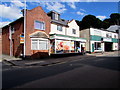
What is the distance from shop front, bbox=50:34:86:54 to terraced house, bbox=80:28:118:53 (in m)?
4.83

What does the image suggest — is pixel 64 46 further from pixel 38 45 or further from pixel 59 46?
pixel 38 45

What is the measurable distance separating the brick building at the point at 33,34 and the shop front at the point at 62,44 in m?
1.08

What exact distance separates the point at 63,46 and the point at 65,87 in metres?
13.4

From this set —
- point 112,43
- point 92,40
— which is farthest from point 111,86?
point 112,43

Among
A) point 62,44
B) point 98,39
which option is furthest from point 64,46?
point 98,39

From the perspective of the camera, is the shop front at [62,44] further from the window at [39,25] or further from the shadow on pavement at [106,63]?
the shadow on pavement at [106,63]

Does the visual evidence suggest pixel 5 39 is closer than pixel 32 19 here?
No

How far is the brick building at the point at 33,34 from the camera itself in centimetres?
1485

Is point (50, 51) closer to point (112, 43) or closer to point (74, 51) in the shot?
point (74, 51)

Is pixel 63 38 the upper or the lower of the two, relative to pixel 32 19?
lower

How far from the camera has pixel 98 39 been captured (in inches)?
1048

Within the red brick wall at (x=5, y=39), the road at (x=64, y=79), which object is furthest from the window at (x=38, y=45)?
the red brick wall at (x=5, y=39)

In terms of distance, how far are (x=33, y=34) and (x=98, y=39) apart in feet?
62.6

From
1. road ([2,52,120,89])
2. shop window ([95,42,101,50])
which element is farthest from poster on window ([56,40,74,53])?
shop window ([95,42,101,50])
